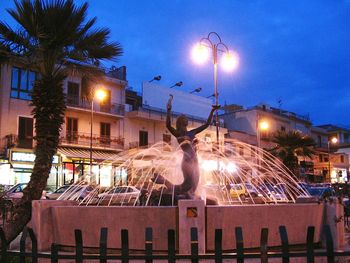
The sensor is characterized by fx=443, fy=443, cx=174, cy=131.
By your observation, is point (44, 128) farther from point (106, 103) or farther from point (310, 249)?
point (106, 103)

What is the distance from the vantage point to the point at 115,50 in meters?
12.4

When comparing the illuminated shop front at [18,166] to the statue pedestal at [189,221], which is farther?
the illuminated shop front at [18,166]

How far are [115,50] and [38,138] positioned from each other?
3.36m

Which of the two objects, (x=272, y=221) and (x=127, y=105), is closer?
(x=272, y=221)

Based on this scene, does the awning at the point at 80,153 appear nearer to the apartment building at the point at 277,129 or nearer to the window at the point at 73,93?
the window at the point at 73,93

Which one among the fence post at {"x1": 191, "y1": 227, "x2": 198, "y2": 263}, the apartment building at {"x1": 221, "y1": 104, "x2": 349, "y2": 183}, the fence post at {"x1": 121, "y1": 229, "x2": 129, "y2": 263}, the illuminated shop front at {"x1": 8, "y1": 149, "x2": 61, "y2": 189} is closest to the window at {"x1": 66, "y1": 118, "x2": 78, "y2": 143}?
the illuminated shop front at {"x1": 8, "y1": 149, "x2": 61, "y2": 189}

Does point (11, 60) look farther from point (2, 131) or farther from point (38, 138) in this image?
point (2, 131)

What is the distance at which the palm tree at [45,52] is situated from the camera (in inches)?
420

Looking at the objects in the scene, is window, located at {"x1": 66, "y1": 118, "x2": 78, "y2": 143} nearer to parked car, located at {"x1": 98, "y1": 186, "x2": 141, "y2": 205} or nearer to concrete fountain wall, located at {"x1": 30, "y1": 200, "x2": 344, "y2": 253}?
parked car, located at {"x1": 98, "y1": 186, "x2": 141, "y2": 205}

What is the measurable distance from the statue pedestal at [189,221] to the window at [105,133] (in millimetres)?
33398

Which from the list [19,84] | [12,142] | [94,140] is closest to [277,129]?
[94,140]

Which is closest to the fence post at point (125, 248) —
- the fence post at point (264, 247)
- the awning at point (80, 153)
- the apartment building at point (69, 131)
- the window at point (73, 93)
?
the fence post at point (264, 247)

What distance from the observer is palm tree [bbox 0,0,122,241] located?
1066 cm

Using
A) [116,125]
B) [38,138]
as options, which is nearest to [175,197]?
[38,138]
